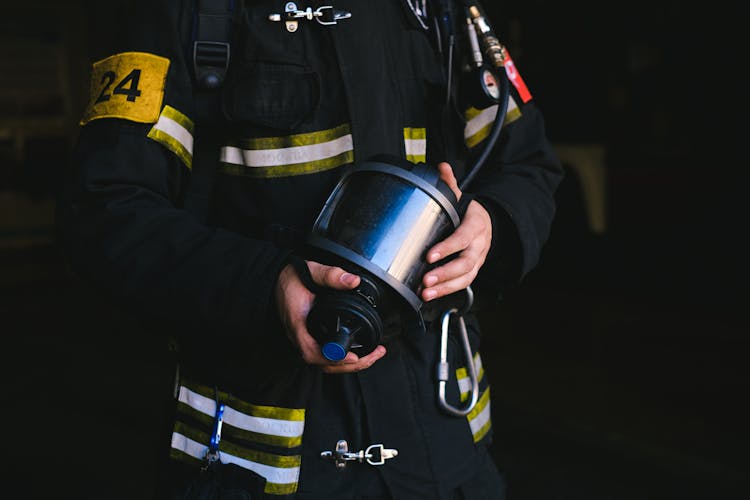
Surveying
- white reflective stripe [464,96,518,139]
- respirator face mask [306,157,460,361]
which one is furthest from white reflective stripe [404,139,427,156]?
respirator face mask [306,157,460,361]

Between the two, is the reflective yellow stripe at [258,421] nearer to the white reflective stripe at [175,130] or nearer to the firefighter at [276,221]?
the firefighter at [276,221]

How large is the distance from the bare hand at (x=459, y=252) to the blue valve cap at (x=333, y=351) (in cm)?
14

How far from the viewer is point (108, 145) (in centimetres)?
115

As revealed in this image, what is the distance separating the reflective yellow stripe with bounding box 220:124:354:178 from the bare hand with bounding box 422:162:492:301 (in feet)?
0.57

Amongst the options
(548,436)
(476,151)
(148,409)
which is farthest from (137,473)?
(476,151)

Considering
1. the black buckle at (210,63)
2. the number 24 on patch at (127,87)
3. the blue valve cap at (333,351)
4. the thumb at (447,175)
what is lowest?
the blue valve cap at (333,351)

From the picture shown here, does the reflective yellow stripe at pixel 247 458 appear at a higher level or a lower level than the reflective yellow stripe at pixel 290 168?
lower

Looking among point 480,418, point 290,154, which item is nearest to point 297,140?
point 290,154

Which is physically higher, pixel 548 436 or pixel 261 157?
pixel 261 157

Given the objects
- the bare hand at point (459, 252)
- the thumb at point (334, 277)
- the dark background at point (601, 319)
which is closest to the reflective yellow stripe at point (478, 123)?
the bare hand at point (459, 252)

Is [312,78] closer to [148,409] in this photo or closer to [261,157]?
[261,157]

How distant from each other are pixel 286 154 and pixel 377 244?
0.85 feet

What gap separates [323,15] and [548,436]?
3183 mm

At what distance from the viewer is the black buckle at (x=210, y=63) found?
117cm
